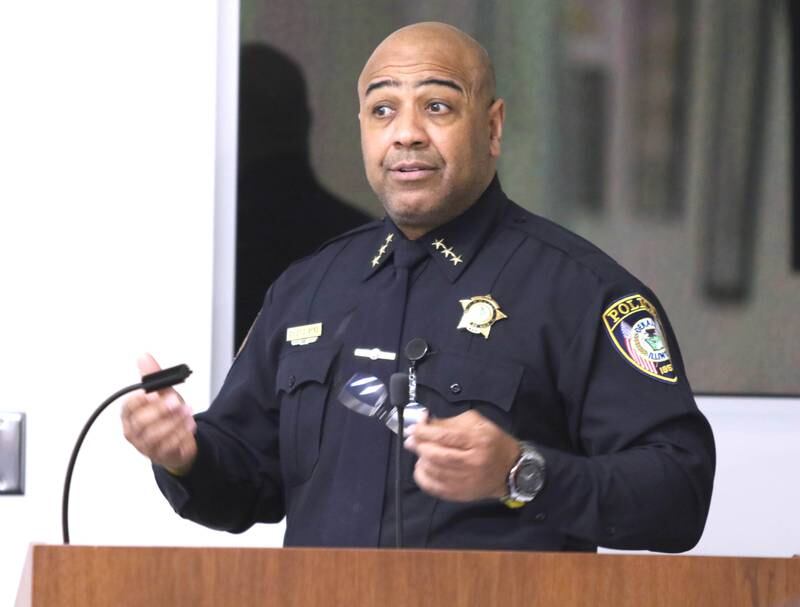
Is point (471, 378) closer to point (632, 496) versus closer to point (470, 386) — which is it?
point (470, 386)

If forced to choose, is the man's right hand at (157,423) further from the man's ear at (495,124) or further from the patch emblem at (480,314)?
the man's ear at (495,124)

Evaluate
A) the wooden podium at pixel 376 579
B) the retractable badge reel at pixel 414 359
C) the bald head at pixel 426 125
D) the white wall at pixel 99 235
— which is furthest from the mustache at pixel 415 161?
the wooden podium at pixel 376 579

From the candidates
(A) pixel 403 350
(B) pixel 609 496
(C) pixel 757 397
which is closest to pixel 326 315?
(A) pixel 403 350

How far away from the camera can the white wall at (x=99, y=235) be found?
2.65 metres

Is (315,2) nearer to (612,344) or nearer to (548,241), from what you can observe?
(548,241)

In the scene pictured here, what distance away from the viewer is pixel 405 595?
1318mm

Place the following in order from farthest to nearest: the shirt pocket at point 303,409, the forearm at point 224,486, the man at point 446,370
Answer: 1. the shirt pocket at point 303,409
2. the forearm at point 224,486
3. the man at point 446,370

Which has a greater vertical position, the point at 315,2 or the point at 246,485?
the point at 315,2

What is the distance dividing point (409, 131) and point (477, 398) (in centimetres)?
39

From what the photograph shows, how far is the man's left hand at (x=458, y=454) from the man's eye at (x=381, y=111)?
0.72m

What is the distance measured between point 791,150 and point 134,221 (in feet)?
4.07

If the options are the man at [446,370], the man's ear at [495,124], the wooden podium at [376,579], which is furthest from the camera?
the man's ear at [495,124]

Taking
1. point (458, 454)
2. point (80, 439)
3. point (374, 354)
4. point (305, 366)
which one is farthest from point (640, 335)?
point (80, 439)

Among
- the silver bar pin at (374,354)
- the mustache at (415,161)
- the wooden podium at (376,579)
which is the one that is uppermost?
the mustache at (415,161)
